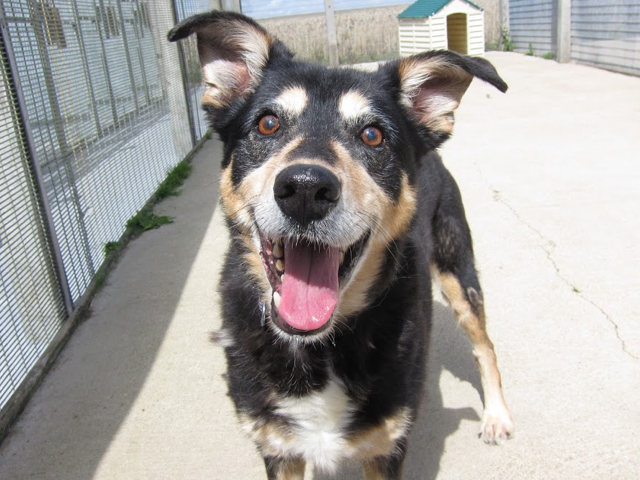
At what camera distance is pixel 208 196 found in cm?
664

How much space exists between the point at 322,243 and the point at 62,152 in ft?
8.97

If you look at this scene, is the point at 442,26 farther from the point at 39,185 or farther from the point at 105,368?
the point at 105,368

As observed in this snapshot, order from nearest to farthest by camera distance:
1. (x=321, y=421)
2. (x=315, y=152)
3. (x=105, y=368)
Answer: (x=315, y=152)
(x=321, y=421)
(x=105, y=368)

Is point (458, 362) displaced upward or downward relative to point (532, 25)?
downward

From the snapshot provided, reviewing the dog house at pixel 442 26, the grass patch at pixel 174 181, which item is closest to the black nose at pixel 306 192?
the grass patch at pixel 174 181

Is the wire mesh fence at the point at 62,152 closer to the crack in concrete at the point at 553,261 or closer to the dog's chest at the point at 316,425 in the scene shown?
the dog's chest at the point at 316,425

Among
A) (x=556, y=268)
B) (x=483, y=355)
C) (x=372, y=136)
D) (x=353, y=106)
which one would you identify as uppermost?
(x=353, y=106)

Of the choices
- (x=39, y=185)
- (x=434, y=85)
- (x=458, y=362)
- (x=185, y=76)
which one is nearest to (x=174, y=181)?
(x=185, y=76)

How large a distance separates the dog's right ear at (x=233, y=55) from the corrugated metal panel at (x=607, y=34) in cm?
1113

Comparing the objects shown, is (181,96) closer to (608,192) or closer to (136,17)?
(136,17)

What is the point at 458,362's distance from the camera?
12.0ft

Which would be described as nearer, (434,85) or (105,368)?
(434,85)

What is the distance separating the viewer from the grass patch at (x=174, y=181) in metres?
6.64

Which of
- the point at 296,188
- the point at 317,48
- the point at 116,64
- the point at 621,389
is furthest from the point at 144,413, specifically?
the point at 317,48
